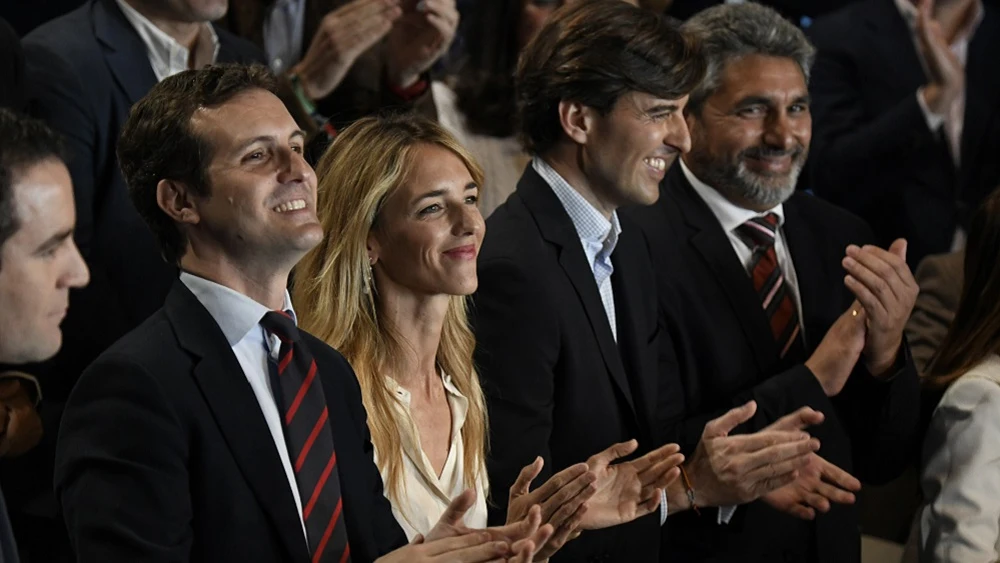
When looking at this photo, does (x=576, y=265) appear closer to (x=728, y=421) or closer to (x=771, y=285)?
(x=728, y=421)

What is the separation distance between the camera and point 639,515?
3.01 m

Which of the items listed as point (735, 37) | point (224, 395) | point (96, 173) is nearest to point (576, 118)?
point (735, 37)

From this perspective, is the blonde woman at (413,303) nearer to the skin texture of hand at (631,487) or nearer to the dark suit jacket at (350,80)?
the skin texture of hand at (631,487)

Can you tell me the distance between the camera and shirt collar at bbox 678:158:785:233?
12.3 ft

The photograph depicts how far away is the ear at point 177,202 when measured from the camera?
2498 millimetres

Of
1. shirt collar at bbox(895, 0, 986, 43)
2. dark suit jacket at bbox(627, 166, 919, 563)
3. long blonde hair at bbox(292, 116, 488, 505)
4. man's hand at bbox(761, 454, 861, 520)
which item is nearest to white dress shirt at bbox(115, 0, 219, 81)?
long blonde hair at bbox(292, 116, 488, 505)

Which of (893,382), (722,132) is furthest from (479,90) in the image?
(893,382)

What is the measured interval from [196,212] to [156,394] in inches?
14.8

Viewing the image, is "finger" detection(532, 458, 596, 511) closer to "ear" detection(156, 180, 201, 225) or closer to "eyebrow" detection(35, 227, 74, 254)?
"ear" detection(156, 180, 201, 225)

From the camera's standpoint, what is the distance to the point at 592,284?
10.8 feet

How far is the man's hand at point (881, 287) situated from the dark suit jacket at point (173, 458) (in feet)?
5.34

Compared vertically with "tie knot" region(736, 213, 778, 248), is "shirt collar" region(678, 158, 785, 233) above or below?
above

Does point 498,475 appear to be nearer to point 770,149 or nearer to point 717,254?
point 717,254

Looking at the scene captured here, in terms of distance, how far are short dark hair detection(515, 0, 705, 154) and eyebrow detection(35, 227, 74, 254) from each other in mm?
1423
